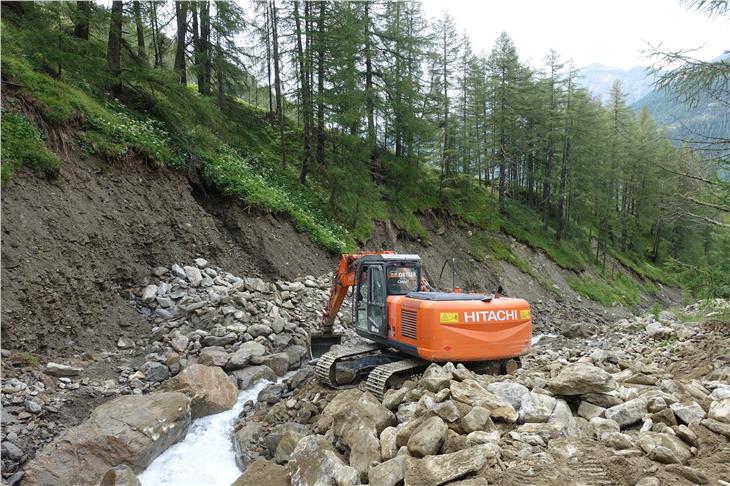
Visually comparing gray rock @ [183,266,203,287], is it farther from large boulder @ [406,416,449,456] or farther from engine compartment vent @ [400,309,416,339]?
large boulder @ [406,416,449,456]

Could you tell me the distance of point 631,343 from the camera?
1109 centimetres

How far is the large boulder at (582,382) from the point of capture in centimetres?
534

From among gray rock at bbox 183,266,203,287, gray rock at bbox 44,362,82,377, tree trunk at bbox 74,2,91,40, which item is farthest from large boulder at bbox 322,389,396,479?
tree trunk at bbox 74,2,91,40

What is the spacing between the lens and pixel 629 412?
15.8ft

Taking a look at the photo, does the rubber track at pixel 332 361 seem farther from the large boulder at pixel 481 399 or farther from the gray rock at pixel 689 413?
the gray rock at pixel 689 413

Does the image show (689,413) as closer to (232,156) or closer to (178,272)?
(178,272)

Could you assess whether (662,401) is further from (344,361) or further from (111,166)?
(111,166)

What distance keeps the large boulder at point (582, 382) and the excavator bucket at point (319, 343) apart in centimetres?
599

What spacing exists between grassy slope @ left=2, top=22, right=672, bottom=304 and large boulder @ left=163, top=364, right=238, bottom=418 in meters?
5.47

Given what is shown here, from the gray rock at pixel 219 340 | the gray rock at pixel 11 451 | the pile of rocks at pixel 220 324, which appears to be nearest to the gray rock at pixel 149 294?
the pile of rocks at pixel 220 324

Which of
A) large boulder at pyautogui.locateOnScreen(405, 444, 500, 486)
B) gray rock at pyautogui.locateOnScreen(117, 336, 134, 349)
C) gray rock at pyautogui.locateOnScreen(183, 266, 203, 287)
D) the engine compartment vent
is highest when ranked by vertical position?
gray rock at pyautogui.locateOnScreen(183, 266, 203, 287)

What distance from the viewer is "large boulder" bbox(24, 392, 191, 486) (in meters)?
5.77

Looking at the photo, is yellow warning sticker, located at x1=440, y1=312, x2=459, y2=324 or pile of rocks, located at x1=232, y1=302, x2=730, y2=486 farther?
yellow warning sticker, located at x1=440, y1=312, x2=459, y2=324

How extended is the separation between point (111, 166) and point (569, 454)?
12039mm
